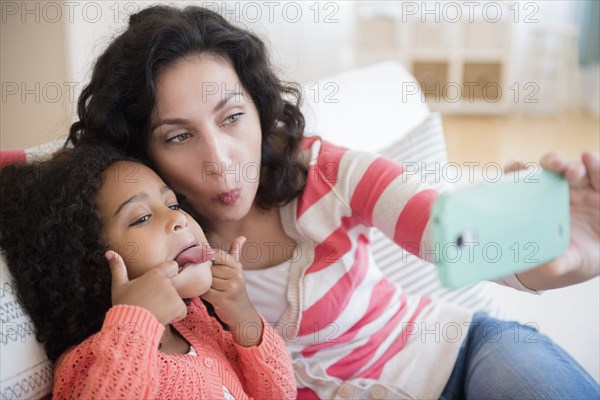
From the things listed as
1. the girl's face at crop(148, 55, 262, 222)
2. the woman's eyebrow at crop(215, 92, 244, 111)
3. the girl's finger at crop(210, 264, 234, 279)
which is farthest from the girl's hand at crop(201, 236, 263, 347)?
the woman's eyebrow at crop(215, 92, 244, 111)

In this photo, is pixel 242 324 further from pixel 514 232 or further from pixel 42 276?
pixel 514 232

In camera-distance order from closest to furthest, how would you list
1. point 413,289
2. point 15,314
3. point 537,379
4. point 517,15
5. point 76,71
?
1. point 15,314
2. point 537,379
3. point 413,289
4. point 76,71
5. point 517,15

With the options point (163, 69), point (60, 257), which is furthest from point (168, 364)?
point (163, 69)

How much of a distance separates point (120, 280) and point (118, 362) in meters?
0.12

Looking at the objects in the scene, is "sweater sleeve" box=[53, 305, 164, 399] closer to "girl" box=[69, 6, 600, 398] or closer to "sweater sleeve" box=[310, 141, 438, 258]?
"girl" box=[69, 6, 600, 398]

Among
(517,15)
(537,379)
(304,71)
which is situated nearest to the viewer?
(537,379)

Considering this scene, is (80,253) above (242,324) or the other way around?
above

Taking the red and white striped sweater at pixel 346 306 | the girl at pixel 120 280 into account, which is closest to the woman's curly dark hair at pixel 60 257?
the girl at pixel 120 280

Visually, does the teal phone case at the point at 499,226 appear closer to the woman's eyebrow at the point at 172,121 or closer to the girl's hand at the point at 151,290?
the girl's hand at the point at 151,290

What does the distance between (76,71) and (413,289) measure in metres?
1.15

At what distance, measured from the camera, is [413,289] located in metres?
1.41

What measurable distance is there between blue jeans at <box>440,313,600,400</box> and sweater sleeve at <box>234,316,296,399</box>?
0.30m

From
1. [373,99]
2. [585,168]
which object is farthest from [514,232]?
[373,99]

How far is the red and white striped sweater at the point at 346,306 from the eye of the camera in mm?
1068
